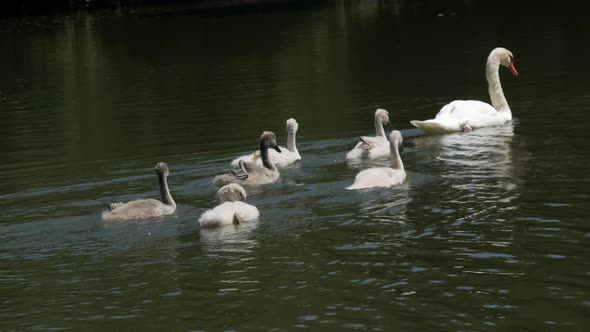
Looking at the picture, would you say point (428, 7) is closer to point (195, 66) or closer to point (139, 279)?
point (195, 66)

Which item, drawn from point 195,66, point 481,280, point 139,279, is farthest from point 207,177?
point 195,66

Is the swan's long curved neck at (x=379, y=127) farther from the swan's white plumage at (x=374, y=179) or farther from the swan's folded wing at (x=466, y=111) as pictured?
the swan's white plumage at (x=374, y=179)

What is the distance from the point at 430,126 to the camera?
59.8ft

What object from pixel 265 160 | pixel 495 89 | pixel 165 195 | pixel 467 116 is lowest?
pixel 165 195

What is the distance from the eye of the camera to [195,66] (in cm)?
3612

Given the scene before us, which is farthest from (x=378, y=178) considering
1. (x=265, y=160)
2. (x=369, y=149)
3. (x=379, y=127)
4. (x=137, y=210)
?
(x=379, y=127)

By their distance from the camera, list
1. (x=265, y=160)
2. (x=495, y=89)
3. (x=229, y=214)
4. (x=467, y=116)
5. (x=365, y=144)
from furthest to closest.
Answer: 1. (x=495, y=89)
2. (x=467, y=116)
3. (x=365, y=144)
4. (x=265, y=160)
5. (x=229, y=214)

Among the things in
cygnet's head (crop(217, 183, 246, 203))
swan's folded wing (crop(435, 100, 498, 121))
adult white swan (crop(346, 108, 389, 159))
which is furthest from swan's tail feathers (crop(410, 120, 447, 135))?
cygnet's head (crop(217, 183, 246, 203))

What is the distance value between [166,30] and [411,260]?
43.2 metres

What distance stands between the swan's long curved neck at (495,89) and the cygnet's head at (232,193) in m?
7.34

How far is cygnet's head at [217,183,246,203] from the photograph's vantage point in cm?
1340

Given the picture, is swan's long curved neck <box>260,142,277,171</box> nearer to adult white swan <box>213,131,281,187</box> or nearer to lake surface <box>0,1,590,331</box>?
adult white swan <box>213,131,281,187</box>

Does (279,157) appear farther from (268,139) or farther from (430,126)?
(430,126)

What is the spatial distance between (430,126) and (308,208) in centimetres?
556
